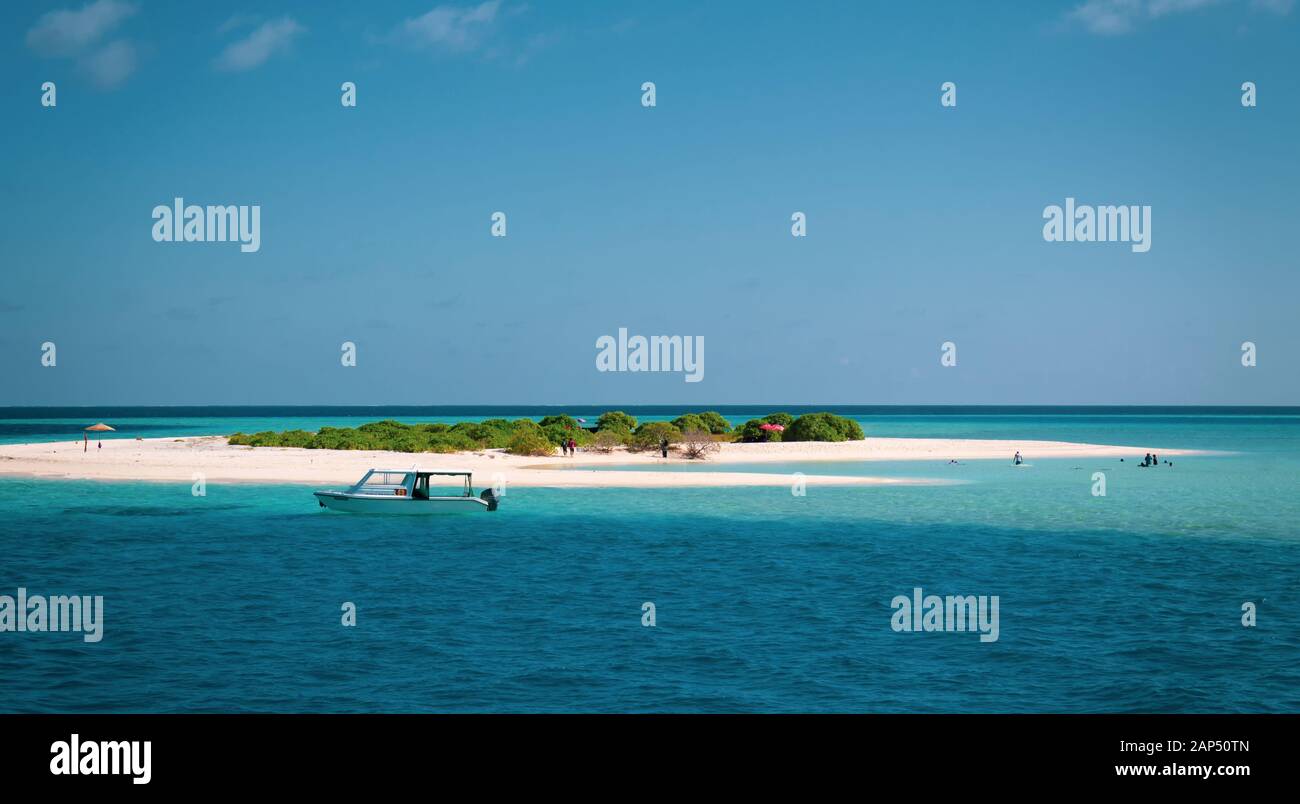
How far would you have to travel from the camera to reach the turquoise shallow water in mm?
16969

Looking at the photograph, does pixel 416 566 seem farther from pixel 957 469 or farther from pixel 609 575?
pixel 957 469

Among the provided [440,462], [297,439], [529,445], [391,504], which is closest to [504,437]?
[529,445]

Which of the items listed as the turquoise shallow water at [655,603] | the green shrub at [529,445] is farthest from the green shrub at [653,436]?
the turquoise shallow water at [655,603]

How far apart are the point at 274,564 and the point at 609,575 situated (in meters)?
9.61

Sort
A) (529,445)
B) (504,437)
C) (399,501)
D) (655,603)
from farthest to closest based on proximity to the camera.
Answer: (504,437) < (529,445) < (399,501) < (655,603)

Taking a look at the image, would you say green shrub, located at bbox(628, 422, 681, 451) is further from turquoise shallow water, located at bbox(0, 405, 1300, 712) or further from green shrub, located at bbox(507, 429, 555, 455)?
turquoise shallow water, located at bbox(0, 405, 1300, 712)

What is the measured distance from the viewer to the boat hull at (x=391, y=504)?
4112 cm

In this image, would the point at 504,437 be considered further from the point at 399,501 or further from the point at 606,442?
the point at 399,501

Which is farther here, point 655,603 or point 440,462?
point 440,462

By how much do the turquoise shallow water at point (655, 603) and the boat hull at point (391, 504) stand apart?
1.59ft

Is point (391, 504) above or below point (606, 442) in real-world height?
below

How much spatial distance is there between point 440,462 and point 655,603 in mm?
44472

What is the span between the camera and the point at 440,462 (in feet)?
218

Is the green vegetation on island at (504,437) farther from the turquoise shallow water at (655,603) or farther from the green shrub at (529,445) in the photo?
the turquoise shallow water at (655,603)
